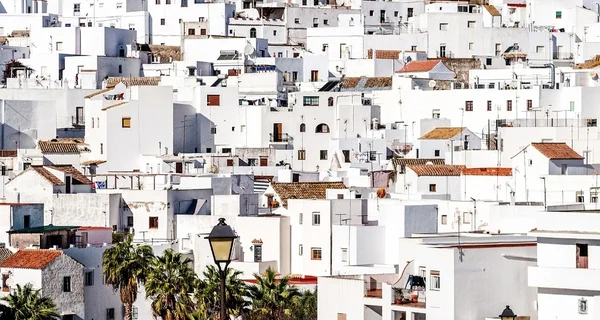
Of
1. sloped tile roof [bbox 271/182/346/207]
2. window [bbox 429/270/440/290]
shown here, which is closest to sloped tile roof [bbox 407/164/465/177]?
sloped tile roof [bbox 271/182/346/207]

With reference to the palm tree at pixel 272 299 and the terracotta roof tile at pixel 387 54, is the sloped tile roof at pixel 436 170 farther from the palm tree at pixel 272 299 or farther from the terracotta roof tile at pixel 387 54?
the terracotta roof tile at pixel 387 54

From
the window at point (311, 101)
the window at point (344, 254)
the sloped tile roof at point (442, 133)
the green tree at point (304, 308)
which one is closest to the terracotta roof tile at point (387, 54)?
the window at point (311, 101)

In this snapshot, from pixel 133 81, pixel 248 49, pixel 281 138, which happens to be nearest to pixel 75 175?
pixel 281 138

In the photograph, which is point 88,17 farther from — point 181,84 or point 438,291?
point 438,291

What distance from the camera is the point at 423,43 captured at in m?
72.1

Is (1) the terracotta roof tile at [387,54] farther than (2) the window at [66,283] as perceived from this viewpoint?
Yes

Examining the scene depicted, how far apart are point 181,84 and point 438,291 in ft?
109

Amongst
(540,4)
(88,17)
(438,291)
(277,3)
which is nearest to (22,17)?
(88,17)

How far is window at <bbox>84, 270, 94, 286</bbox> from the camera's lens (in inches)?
1720

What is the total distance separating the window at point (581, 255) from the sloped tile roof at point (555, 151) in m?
18.2

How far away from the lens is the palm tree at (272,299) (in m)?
40.1

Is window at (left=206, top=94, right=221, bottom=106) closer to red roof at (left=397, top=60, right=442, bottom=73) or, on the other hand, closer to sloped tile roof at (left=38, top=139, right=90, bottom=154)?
sloped tile roof at (left=38, top=139, right=90, bottom=154)

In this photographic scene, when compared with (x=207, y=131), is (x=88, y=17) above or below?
above

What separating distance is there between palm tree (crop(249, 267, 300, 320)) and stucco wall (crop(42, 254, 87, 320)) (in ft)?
14.9
